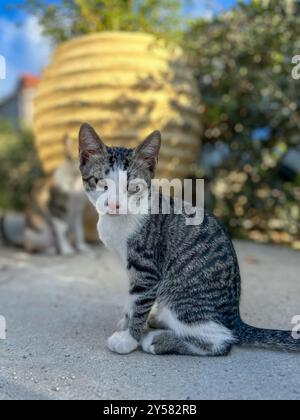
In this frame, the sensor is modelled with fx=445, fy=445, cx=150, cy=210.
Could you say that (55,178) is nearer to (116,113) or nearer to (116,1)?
(116,113)

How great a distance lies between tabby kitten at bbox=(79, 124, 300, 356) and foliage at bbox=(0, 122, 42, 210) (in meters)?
6.16

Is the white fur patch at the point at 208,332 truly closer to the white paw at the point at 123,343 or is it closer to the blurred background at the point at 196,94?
the white paw at the point at 123,343

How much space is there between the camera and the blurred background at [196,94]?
447 centimetres

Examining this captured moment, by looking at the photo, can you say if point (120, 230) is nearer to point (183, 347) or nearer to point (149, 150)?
point (149, 150)

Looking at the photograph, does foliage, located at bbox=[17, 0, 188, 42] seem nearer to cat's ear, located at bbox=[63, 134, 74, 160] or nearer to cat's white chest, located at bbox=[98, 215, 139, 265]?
cat's ear, located at bbox=[63, 134, 74, 160]

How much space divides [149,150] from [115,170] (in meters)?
0.20

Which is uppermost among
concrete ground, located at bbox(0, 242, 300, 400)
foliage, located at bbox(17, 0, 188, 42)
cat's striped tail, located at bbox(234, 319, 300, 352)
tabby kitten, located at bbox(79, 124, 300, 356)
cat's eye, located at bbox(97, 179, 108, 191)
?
foliage, located at bbox(17, 0, 188, 42)

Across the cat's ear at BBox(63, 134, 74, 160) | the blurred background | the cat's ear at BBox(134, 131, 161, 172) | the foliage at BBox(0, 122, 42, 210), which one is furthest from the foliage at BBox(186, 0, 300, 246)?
the foliage at BBox(0, 122, 42, 210)

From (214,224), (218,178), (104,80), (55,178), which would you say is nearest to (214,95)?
(218,178)

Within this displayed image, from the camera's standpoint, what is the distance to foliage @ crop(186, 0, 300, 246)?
4527 millimetres

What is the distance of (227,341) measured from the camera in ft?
6.30

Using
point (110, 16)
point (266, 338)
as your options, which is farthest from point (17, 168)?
point (266, 338)

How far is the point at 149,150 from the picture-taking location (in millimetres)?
1994

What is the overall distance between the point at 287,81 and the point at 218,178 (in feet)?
4.71
